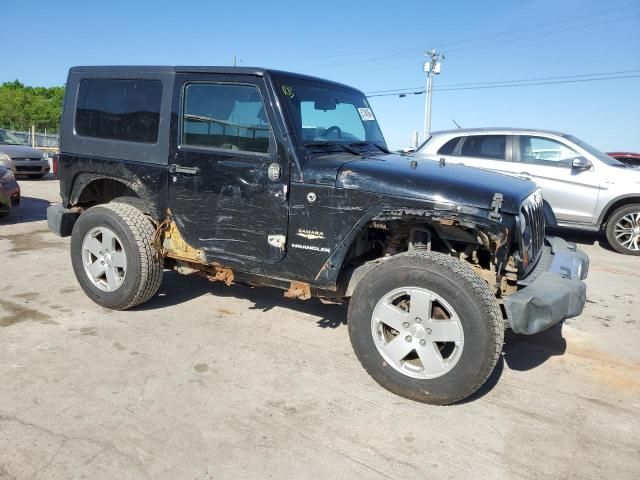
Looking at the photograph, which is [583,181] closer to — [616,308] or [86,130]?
[616,308]

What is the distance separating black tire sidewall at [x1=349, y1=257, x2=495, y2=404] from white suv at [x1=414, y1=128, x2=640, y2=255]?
5216 millimetres

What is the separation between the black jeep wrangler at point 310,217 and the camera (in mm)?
2949

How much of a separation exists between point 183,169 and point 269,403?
6.21 ft

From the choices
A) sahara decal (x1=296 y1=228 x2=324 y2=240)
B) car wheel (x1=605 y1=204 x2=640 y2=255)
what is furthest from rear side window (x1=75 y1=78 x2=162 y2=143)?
car wheel (x1=605 y1=204 x2=640 y2=255)

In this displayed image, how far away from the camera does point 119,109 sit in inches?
164

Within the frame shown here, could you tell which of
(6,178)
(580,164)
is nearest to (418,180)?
(580,164)

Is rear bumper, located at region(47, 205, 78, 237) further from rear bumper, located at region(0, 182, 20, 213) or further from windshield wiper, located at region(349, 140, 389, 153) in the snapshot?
rear bumper, located at region(0, 182, 20, 213)

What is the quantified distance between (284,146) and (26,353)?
2331mm

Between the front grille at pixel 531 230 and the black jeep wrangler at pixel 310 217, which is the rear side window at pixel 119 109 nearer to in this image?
the black jeep wrangler at pixel 310 217

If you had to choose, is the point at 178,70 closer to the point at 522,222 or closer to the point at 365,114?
the point at 365,114

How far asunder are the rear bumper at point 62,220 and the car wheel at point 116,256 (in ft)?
0.97

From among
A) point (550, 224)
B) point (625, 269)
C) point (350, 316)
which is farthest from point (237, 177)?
point (625, 269)

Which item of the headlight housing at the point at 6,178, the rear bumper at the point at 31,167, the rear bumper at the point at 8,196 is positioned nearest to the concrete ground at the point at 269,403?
the rear bumper at the point at 8,196

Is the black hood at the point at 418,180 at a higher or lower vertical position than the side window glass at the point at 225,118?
lower
